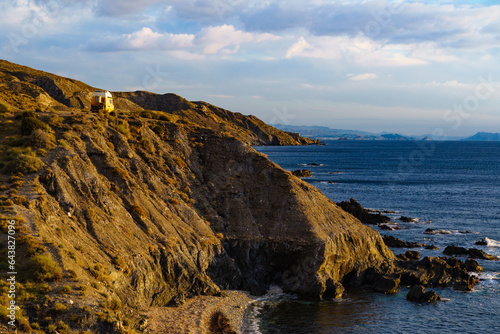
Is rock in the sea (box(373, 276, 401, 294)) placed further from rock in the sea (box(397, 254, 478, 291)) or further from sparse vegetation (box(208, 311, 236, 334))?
sparse vegetation (box(208, 311, 236, 334))

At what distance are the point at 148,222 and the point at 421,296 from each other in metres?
27.0

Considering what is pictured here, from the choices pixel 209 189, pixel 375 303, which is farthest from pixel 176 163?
pixel 375 303

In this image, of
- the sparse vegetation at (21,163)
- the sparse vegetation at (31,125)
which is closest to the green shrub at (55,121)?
the sparse vegetation at (31,125)

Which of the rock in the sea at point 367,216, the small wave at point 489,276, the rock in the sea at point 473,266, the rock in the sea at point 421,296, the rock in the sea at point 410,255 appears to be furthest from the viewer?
the rock in the sea at point 367,216

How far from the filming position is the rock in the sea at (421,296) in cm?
4356

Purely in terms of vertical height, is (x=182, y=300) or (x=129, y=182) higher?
(x=129, y=182)

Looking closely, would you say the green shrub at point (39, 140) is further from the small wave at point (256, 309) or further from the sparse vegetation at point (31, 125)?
the small wave at point (256, 309)

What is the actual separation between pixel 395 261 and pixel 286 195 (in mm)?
15001

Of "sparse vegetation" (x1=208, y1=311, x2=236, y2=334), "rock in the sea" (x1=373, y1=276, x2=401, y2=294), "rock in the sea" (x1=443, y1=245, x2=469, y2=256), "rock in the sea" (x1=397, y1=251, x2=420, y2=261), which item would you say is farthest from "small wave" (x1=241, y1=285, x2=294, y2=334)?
"rock in the sea" (x1=443, y1=245, x2=469, y2=256)

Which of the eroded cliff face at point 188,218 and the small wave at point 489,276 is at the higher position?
the eroded cliff face at point 188,218

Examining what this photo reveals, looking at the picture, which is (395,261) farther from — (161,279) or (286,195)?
(161,279)

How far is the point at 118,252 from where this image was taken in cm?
3622

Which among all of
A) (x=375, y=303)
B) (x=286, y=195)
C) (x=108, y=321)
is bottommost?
(x=375, y=303)

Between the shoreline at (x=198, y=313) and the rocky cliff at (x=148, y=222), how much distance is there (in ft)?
4.58
